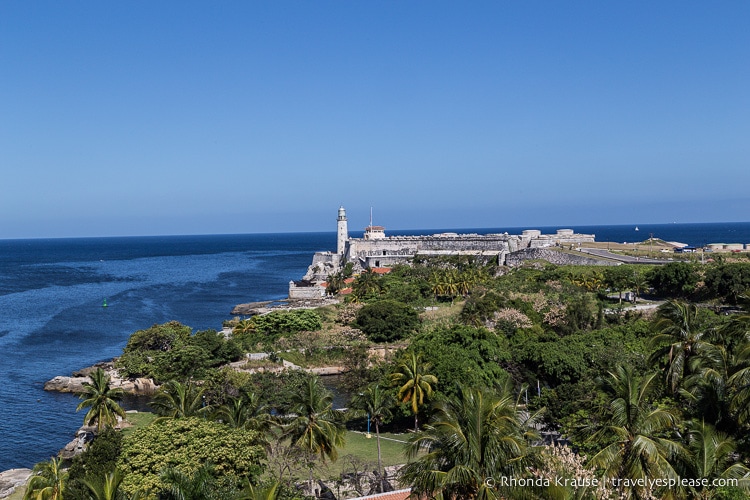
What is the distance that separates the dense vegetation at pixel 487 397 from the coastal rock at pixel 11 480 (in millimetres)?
4784

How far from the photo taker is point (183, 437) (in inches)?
803

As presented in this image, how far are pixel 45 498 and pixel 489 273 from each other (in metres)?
64.1

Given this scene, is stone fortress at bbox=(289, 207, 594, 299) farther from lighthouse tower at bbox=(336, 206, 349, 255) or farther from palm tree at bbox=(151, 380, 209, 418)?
palm tree at bbox=(151, 380, 209, 418)

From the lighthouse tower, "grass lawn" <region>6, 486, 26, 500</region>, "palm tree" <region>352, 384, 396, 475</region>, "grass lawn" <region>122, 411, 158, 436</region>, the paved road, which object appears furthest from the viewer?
the lighthouse tower

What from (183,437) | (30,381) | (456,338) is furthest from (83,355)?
(183,437)

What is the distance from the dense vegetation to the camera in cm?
1453

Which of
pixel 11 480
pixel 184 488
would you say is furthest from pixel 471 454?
pixel 11 480

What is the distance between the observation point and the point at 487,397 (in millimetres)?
15188

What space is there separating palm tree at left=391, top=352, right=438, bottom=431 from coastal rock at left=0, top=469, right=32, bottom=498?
17.2 m

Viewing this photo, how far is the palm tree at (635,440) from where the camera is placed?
14.6 m

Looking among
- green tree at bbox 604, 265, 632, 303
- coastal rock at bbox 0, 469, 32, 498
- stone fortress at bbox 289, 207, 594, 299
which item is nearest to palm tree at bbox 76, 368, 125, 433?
coastal rock at bbox 0, 469, 32, 498

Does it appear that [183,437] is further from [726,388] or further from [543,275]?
[543,275]

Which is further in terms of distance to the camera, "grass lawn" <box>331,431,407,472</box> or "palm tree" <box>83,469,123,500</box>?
"grass lawn" <box>331,431,407,472</box>

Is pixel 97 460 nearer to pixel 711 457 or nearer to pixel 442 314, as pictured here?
pixel 711 457
